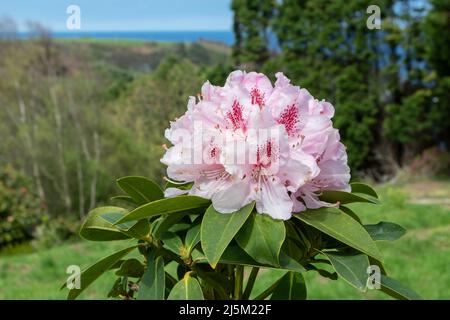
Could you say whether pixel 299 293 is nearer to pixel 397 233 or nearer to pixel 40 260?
pixel 397 233

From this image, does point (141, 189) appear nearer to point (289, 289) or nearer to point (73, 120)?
point (289, 289)

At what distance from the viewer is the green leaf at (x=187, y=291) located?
→ 936 millimetres

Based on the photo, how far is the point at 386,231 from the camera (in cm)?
110

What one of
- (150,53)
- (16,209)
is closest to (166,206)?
(16,209)

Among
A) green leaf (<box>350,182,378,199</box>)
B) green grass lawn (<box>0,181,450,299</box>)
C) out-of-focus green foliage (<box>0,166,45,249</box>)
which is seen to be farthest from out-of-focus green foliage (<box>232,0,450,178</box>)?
green leaf (<box>350,182,378,199</box>)

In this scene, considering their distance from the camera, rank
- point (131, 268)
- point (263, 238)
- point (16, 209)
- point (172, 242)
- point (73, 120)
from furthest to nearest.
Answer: point (73, 120) < point (16, 209) < point (131, 268) < point (172, 242) < point (263, 238)

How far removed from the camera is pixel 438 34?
11.4 metres

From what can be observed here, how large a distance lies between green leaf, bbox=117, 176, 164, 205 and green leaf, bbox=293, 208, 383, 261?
27cm

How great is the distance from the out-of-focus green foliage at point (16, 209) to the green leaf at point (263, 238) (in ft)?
26.2

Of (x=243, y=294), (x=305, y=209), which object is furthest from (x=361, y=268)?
(x=243, y=294)

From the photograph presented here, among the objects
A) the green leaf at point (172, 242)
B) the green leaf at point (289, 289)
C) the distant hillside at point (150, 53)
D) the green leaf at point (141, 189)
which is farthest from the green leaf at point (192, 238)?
the distant hillside at point (150, 53)

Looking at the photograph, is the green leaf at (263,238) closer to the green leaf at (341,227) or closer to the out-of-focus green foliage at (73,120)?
the green leaf at (341,227)

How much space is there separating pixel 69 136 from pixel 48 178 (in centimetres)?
104

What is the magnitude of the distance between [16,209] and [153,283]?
8020 millimetres
